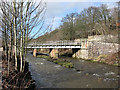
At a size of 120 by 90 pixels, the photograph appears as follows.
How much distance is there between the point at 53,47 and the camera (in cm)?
2609

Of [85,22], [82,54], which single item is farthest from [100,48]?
[85,22]

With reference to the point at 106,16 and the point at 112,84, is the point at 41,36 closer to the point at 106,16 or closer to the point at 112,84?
the point at 112,84

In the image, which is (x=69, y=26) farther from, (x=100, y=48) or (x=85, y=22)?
(x=100, y=48)

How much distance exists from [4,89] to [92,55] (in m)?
19.2

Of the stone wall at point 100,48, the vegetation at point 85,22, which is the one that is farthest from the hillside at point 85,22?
the stone wall at point 100,48

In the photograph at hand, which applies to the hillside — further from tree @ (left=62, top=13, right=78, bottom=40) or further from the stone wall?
the stone wall

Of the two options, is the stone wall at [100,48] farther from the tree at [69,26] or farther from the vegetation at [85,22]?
the tree at [69,26]

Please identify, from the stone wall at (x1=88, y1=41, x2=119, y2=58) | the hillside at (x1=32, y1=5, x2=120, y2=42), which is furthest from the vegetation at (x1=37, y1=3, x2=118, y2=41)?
the stone wall at (x1=88, y1=41, x2=119, y2=58)

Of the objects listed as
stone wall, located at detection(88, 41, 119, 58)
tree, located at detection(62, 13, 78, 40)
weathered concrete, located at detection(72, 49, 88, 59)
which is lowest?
weathered concrete, located at detection(72, 49, 88, 59)

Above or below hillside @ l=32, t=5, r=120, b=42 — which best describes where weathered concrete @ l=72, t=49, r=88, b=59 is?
→ below

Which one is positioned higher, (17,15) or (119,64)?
(17,15)

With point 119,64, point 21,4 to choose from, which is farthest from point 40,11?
point 119,64

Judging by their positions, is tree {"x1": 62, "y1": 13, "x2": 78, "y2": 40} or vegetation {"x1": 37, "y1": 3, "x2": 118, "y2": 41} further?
tree {"x1": 62, "y1": 13, "x2": 78, "y2": 40}

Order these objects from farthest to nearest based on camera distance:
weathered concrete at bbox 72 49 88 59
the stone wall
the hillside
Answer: the hillside < weathered concrete at bbox 72 49 88 59 < the stone wall
